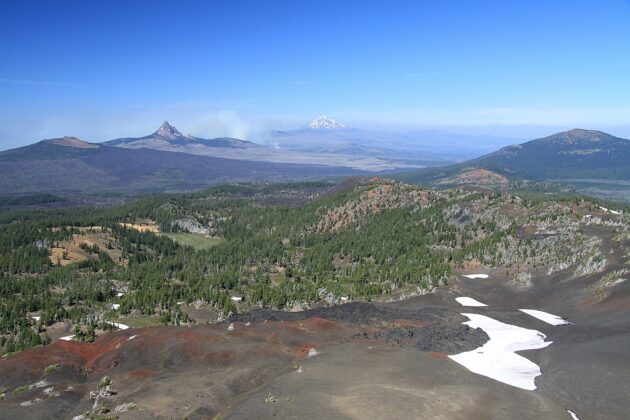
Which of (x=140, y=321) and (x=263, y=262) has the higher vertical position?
(x=140, y=321)

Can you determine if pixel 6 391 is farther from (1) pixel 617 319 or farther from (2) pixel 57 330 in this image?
(1) pixel 617 319

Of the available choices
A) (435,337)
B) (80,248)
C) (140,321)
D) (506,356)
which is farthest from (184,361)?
(80,248)

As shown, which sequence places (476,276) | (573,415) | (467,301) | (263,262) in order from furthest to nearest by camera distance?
(263,262), (476,276), (467,301), (573,415)

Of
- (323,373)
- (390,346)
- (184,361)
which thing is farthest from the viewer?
(390,346)

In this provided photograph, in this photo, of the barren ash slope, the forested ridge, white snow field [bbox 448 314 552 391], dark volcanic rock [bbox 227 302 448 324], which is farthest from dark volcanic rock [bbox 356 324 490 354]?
the forested ridge

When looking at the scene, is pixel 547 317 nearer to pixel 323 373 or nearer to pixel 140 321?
pixel 323 373

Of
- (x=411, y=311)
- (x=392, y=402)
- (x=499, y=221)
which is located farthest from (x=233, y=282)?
(x=392, y=402)

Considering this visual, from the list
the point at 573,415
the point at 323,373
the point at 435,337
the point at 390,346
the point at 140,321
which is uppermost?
the point at 323,373

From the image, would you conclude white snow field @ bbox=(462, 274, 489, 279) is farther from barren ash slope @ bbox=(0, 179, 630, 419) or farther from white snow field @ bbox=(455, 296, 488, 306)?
white snow field @ bbox=(455, 296, 488, 306)
